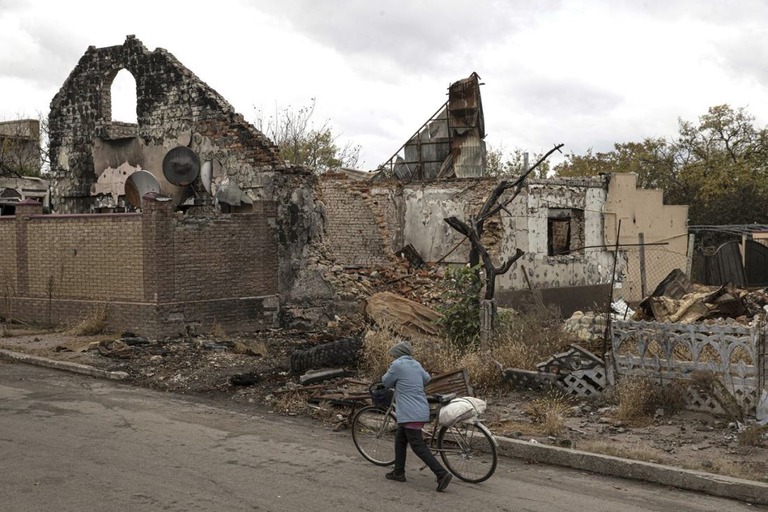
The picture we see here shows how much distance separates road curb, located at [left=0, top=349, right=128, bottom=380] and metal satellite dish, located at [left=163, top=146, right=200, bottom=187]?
5868mm

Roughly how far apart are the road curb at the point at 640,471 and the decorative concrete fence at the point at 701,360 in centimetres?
188

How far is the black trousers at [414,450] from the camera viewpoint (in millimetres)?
7574

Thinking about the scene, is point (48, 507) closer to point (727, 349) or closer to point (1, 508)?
point (1, 508)

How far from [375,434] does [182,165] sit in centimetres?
1275

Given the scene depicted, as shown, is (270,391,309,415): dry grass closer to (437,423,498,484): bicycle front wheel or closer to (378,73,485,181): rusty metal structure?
(437,423,498,484): bicycle front wheel

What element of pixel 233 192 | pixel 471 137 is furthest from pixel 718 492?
pixel 471 137

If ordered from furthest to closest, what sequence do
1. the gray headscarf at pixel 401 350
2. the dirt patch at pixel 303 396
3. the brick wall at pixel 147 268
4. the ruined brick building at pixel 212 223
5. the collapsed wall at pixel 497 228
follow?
1. the collapsed wall at pixel 497 228
2. the ruined brick building at pixel 212 223
3. the brick wall at pixel 147 268
4. the dirt patch at pixel 303 396
5. the gray headscarf at pixel 401 350

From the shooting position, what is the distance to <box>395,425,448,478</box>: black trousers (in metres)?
7.57

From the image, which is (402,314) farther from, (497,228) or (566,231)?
(566,231)

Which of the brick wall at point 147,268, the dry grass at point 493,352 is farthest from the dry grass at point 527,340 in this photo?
the brick wall at point 147,268

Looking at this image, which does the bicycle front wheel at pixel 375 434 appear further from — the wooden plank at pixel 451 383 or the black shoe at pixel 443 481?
the wooden plank at pixel 451 383

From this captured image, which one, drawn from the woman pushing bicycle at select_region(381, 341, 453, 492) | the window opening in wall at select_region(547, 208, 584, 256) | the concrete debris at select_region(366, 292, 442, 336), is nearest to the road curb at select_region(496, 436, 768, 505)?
the woman pushing bicycle at select_region(381, 341, 453, 492)

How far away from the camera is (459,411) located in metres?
7.86

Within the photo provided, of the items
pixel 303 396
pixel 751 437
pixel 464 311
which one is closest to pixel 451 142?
pixel 464 311
